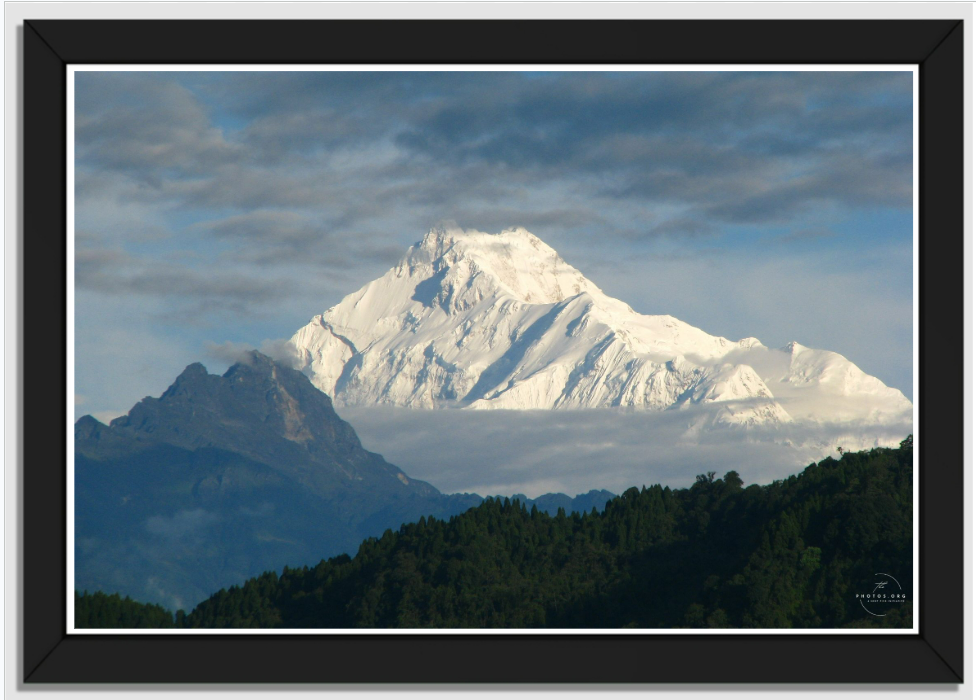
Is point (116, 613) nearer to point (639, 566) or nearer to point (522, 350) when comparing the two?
point (639, 566)

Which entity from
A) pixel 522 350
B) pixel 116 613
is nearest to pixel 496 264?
pixel 522 350

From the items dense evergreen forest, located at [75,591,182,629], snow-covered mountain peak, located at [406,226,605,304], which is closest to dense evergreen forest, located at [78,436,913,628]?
dense evergreen forest, located at [75,591,182,629]

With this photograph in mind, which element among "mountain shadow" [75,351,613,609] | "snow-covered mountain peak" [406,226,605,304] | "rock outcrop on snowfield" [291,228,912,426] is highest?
"snow-covered mountain peak" [406,226,605,304]

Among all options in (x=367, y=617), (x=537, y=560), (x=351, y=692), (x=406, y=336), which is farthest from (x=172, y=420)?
(x=351, y=692)

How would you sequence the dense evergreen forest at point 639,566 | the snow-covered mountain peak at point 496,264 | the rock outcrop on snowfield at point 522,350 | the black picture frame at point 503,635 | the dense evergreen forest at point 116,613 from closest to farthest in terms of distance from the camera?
the black picture frame at point 503,635 → the dense evergreen forest at point 116,613 → the dense evergreen forest at point 639,566 → the rock outcrop on snowfield at point 522,350 → the snow-covered mountain peak at point 496,264

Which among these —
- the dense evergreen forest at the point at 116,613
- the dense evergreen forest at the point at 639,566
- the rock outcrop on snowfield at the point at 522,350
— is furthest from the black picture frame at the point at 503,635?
the rock outcrop on snowfield at the point at 522,350

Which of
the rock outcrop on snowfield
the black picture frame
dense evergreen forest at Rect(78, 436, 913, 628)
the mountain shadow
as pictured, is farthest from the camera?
the rock outcrop on snowfield

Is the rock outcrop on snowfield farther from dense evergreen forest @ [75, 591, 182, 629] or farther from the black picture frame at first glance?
dense evergreen forest @ [75, 591, 182, 629]

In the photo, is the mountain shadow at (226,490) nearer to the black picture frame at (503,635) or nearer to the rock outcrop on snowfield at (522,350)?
the black picture frame at (503,635)
